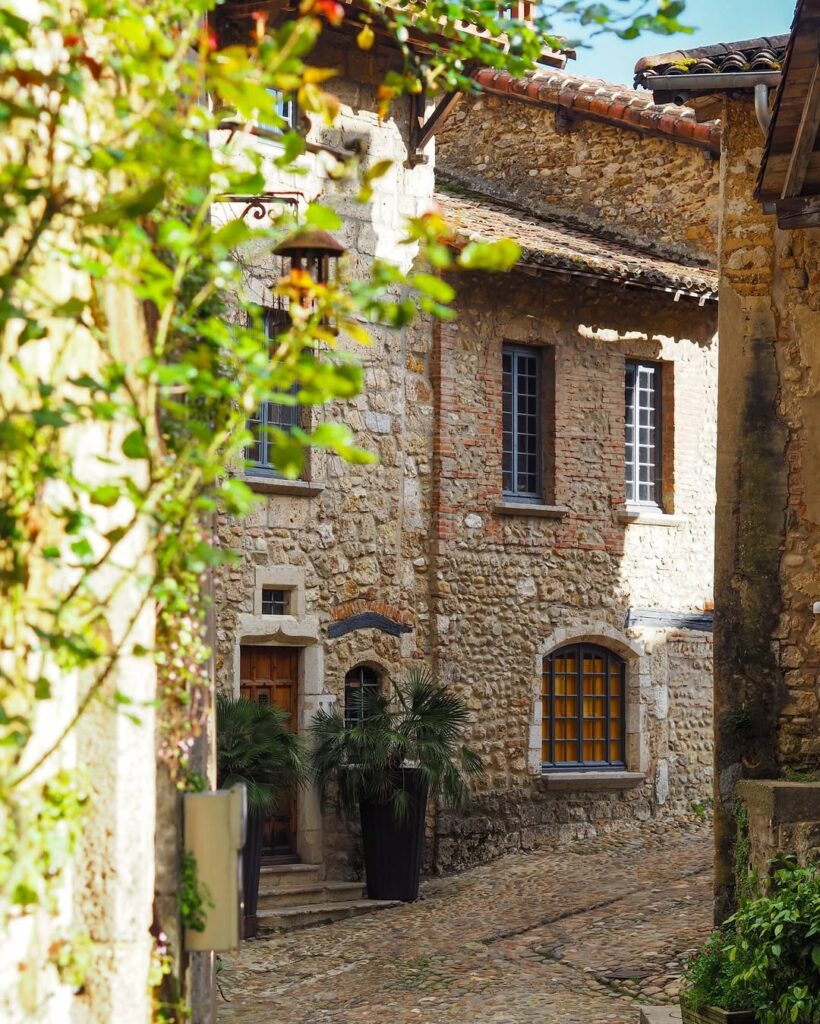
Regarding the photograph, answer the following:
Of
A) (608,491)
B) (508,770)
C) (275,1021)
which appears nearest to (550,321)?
(608,491)

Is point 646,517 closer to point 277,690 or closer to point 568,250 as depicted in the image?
point 568,250

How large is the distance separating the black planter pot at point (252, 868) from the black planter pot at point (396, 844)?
1.36 meters

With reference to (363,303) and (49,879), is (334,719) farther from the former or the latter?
(363,303)

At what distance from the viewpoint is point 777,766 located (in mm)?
10109

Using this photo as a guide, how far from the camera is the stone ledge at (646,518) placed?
1644 cm

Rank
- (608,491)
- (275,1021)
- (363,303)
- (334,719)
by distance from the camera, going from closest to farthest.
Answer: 1. (363,303)
2. (275,1021)
3. (334,719)
4. (608,491)

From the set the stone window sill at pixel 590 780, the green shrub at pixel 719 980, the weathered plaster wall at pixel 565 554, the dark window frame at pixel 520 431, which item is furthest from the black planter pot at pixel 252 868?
the dark window frame at pixel 520 431

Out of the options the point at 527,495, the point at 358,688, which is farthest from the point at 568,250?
the point at 358,688

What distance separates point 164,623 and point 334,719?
888 centimetres

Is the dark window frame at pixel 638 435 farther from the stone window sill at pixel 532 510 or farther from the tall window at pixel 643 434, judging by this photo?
the stone window sill at pixel 532 510

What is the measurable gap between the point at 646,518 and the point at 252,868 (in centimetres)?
629

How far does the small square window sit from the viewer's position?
45.5ft

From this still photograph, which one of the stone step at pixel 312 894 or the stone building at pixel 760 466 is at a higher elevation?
the stone building at pixel 760 466

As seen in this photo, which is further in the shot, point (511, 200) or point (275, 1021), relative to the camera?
point (511, 200)
